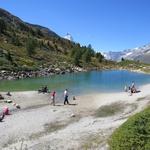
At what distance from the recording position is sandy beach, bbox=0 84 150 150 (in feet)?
97.8

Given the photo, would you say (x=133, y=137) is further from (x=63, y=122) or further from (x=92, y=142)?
(x=63, y=122)

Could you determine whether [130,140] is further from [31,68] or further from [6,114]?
[31,68]

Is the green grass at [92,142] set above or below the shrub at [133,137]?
below

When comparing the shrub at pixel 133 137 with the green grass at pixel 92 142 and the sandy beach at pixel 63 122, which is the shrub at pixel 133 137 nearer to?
the sandy beach at pixel 63 122

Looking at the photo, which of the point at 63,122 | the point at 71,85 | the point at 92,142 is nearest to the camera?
the point at 92,142

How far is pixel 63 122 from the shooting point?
40406 millimetres

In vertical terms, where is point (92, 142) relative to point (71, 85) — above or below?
below

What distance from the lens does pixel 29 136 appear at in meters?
33.2

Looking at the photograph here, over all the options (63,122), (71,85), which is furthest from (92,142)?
(71,85)

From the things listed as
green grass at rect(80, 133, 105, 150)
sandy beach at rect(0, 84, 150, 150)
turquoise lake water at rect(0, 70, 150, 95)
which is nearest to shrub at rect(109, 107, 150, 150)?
sandy beach at rect(0, 84, 150, 150)

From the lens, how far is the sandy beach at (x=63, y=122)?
2981 cm

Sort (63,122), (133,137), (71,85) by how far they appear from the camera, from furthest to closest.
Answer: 1. (71,85)
2. (63,122)
3. (133,137)

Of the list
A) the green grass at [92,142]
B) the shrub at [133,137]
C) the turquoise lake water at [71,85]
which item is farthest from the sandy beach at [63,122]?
the turquoise lake water at [71,85]

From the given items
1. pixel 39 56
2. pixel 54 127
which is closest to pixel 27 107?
pixel 54 127
